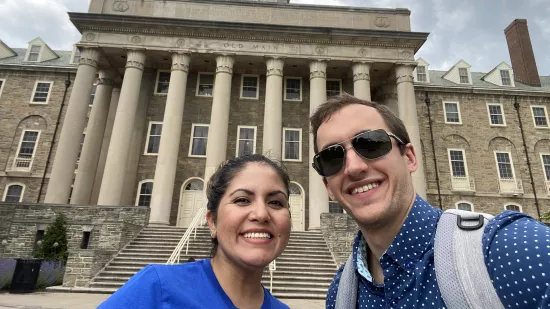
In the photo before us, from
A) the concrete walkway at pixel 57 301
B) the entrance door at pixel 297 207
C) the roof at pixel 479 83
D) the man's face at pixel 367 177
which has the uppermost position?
the roof at pixel 479 83

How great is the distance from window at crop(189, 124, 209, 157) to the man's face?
22.7 metres

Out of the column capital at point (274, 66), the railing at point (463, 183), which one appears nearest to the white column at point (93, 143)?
the column capital at point (274, 66)

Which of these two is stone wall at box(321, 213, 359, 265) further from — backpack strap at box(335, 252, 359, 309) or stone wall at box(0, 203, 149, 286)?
backpack strap at box(335, 252, 359, 309)

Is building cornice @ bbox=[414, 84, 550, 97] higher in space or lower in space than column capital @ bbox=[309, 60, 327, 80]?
higher

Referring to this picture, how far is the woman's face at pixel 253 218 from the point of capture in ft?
6.75

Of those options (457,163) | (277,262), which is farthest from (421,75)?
(277,262)

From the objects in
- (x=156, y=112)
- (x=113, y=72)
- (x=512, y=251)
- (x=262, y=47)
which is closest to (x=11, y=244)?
(x=156, y=112)

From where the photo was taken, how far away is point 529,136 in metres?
29.4

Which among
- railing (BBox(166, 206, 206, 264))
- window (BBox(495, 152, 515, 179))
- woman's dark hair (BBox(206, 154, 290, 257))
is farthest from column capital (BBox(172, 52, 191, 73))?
window (BBox(495, 152, 515, 179))

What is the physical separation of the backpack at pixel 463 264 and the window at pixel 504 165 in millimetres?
32542

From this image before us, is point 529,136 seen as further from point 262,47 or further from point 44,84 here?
point 44,84

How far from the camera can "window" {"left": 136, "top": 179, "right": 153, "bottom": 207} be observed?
75.9 feet

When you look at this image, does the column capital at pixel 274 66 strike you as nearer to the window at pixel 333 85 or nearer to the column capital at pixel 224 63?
the column capital at pixel 224 63

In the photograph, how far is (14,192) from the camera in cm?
2697
